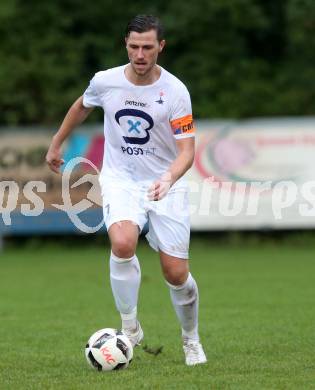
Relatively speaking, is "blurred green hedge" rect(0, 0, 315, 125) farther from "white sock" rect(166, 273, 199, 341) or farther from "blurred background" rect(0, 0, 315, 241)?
"white sock" rect(166, 273, 199, 341)

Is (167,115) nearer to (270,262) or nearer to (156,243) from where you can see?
(156,243)

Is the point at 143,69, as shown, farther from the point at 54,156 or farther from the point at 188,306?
the point at 188,306

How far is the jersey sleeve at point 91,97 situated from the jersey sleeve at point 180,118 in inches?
22.8

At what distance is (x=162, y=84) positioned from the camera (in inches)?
286

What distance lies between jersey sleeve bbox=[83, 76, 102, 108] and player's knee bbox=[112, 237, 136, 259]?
102 cm

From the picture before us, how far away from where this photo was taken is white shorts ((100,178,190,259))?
7.23 meters

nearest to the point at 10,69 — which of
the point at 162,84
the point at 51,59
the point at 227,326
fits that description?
the point at 51,59

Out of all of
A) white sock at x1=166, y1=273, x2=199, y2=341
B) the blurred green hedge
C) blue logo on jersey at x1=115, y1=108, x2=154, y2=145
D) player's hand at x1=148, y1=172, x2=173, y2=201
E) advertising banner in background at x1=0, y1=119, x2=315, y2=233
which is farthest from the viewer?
the blurred green hedge

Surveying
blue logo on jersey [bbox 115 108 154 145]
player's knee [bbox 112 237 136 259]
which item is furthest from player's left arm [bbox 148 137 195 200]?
player's knee [bbox 112 237 136 259]

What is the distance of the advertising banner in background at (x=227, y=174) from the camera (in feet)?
66.2

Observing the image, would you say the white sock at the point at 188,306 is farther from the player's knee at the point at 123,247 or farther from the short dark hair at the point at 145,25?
the short dark hair at the point at 145,25

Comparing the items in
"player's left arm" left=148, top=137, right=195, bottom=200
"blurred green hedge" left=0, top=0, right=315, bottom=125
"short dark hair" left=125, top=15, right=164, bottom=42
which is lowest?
"blurred green hedge" left=0, top=0, right=315, bottom=125

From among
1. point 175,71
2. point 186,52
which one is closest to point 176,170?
point 175,71

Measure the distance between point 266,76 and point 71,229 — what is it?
703cm
